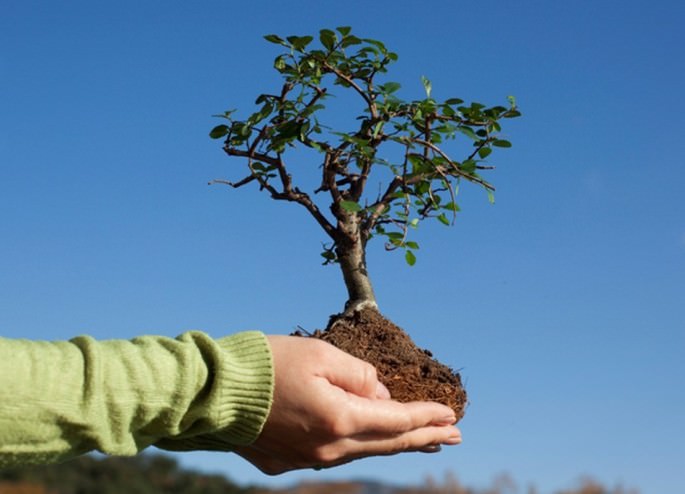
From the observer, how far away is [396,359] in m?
2.27

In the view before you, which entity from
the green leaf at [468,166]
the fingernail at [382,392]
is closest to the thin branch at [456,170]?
the green leaf at [468,166]

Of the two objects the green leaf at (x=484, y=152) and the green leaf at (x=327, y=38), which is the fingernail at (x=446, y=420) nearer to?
the green leaf at (x=484, y=152)

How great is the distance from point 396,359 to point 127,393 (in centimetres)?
93

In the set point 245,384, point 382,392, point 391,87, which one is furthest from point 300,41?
point 245,384

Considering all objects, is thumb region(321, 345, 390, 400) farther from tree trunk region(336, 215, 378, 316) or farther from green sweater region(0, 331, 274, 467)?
tree trunk region(336, 215, 378, 316)

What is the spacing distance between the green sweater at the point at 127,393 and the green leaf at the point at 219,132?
1.07 metres

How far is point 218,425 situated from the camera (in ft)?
5.38

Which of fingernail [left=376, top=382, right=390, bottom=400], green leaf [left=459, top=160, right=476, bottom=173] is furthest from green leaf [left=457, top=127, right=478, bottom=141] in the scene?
fingernail [left=376, top=382, right=390, bottom=400]

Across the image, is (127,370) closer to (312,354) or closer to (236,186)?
(312,354)

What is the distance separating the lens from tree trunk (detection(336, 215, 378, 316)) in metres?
2.59

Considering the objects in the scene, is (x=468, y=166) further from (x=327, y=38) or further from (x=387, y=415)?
(x=387, y=415)

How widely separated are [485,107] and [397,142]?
32 centimetres

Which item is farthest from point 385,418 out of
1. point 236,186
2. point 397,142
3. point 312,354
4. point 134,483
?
point 134,483

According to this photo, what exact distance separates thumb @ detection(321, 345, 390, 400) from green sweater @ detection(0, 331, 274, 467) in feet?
0.43
